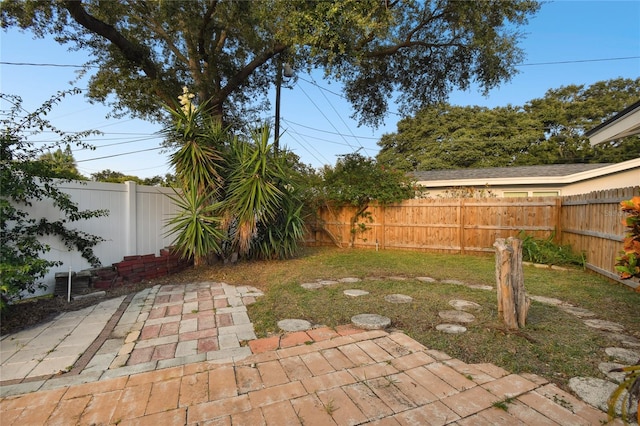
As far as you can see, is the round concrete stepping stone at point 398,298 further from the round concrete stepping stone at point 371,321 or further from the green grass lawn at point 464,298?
the round concrete stepping stone at point 371,321

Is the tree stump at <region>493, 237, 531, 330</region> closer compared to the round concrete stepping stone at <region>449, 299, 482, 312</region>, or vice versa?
the tree stump at <region>493, 237, 531, 330</region>

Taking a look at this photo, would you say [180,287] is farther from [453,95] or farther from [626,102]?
[626,102]

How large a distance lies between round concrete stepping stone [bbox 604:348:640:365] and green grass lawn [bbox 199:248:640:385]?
6 cm

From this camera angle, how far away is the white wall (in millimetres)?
4246

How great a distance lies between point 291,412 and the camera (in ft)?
5.86

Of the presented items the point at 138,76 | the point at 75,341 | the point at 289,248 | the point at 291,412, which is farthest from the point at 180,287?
the point at 138,76

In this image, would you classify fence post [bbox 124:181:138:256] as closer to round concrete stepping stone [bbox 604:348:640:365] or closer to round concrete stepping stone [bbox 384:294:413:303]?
round concrete stepping stone [bbox 384:294:413:303]

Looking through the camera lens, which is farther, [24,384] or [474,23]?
[474,23]

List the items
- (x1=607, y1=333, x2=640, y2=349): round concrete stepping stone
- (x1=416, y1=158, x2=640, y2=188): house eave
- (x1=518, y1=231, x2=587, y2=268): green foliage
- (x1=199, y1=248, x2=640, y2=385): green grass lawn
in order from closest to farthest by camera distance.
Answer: (x1=199, y1=248, x2=640, y2=385): green grass lawn, (x1=607, y1=333, x2=640, y2=349): round concrete stepping stone, (x1=518, y1=231, x2=587, y2=268): green foliage, (x1=416, y1=158, x2=640, y2=188): house eave

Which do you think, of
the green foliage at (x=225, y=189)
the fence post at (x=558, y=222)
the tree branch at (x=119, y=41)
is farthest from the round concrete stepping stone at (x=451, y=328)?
the tree branch at (x=119, y=41)

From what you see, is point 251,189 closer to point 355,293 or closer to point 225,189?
point 225,189

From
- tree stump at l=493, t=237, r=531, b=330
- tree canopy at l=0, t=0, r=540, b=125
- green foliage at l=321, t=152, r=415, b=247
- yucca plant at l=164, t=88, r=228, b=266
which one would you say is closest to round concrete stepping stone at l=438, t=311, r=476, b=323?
tree stump at l=493, t=237, r=531, b=330

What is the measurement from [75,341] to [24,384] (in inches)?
27.7

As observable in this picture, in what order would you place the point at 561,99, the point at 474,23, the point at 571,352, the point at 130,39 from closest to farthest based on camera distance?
the point at 571,352
the point at 474,23
the point at 130,39
the point at 561,99
